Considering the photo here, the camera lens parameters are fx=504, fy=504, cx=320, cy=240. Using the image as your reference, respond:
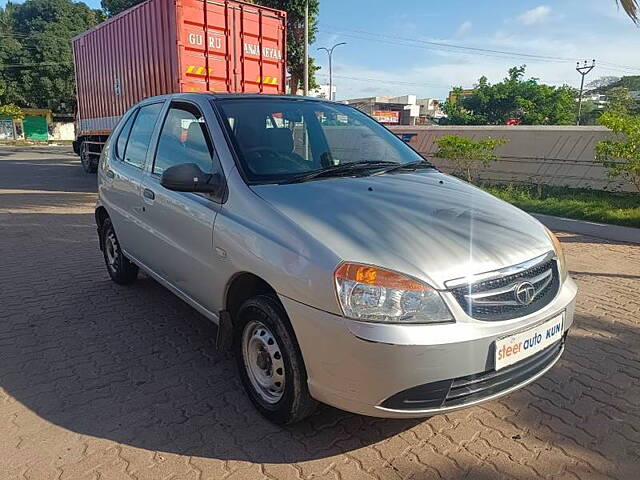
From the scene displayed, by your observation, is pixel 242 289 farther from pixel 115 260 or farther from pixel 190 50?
pixel 190 50

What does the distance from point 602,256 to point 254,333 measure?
560 cm

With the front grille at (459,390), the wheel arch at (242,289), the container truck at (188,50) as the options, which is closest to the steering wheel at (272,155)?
the wheel arch at (242,289)

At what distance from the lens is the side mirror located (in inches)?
113

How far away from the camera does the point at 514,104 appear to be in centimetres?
5009

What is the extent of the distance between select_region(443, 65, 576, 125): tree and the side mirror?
47520 mm

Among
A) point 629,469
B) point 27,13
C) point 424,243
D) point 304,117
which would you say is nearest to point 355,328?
point 424,243

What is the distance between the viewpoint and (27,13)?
53.3 m

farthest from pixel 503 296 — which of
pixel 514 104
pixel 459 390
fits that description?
pixel 514 104

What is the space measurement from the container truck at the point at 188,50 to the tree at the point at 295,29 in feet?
29.6

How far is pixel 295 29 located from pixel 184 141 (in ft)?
68.3

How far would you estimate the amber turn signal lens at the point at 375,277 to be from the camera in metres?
2.14

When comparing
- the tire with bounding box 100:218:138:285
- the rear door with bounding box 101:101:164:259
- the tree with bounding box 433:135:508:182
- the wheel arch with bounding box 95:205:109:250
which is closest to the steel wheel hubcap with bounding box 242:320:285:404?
the rear door with bounding box 101:101:164:259

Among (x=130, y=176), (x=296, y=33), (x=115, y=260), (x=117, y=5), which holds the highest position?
(x=117, y=5)

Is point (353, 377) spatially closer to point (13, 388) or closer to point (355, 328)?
point (355, 328)
